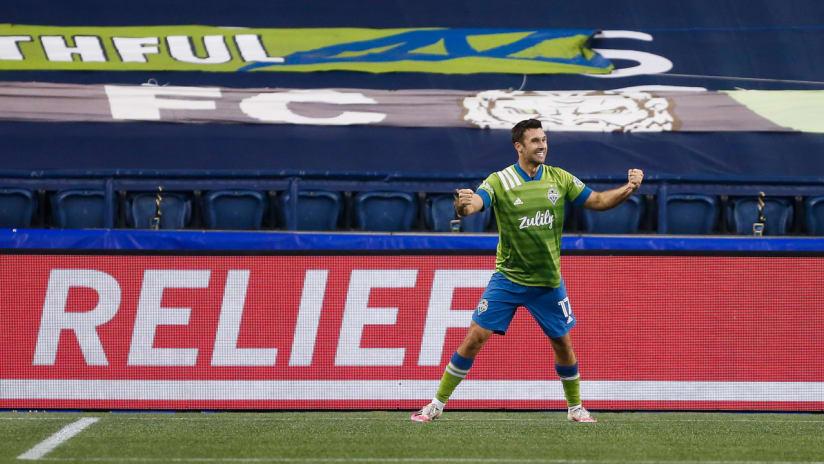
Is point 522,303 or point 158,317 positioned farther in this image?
point 158,317

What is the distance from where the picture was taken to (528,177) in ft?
22.8

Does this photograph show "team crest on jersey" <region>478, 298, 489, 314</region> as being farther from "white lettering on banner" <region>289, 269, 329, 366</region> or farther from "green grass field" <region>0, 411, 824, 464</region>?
"white lettering on banner" <region>289, 269, 329, 366</region>

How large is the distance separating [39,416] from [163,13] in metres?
7.72

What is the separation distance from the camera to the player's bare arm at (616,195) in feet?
21.6

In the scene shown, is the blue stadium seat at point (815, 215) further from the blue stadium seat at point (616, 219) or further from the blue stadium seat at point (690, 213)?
the blue stadium seat at point (616, 219)

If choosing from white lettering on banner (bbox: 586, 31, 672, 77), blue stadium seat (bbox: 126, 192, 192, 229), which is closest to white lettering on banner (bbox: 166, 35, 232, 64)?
blue stadium seat (bbox: 126, 192, 192, 229)

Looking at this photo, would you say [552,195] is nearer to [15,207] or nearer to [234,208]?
[234,208]

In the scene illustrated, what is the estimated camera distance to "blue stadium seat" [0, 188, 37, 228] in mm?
11758

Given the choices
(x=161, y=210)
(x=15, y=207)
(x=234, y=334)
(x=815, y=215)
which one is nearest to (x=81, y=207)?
(x=15, y=207)

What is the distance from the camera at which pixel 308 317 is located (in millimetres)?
8180

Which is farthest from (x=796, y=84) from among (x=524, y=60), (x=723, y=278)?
(x=723, y=278)

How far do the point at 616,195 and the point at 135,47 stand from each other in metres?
8.86

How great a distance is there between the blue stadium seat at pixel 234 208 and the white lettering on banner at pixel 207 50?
2.75 m

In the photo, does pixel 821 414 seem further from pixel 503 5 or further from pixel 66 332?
pixel 503 5
